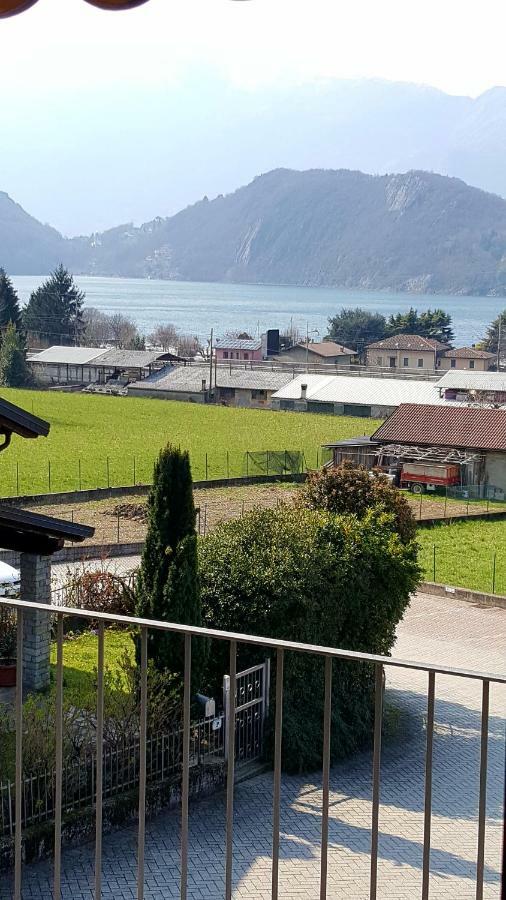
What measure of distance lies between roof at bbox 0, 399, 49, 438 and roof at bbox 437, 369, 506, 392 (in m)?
37.9

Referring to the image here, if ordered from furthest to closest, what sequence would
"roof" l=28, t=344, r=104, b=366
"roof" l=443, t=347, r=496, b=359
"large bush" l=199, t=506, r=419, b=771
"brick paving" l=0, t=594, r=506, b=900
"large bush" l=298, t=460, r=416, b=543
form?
"roof" l=443, t=347, r=496, b=359
"roof" l=28, t=344, r=104, b=366
"large bush" l=298, t=460, r=416, b=543
"large bush" l=199, t=506, r=419, b=771
"brick paving" l=0, t=594, r=506, b=900

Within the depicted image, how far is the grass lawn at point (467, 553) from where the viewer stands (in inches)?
851

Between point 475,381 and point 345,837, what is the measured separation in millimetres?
43306

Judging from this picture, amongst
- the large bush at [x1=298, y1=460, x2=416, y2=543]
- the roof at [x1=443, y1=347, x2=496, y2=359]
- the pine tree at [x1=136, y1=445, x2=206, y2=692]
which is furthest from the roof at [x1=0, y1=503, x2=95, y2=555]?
the roof at [x1=443, y1=347, x2=496, y2=359]

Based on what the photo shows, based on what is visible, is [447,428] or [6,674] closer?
[6,674]

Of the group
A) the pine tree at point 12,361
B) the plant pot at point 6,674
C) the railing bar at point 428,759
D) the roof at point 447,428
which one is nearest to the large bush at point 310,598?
the plant pot at point 6,674

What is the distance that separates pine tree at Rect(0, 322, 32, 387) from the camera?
6131 centimetres

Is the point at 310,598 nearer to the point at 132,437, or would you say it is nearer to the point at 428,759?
the point at 428,759

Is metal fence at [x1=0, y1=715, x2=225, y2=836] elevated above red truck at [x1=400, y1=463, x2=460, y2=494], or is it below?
above

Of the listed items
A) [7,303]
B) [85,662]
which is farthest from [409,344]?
[85,662]

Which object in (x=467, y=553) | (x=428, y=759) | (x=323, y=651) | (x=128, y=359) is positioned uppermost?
(x=323, y=651)

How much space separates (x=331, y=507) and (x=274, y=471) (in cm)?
1787

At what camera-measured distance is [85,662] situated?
1324cm

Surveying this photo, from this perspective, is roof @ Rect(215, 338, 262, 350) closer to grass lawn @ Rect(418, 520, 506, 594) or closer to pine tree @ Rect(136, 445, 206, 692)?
grass lawn @ Rect(418, 520, 506, 594)
